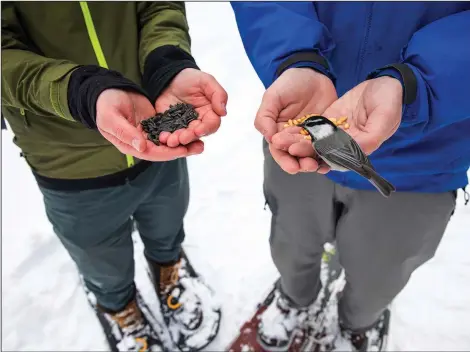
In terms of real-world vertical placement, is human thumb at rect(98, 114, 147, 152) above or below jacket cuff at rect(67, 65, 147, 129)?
below

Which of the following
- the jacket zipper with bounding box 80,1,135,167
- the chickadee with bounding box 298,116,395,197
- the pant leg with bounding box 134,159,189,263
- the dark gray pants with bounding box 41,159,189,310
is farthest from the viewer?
the pant leg with bounding box 134,159,189,263

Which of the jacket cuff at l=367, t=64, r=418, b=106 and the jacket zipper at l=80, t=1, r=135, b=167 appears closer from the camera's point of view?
the jacket cuff at l=367, t=64, r=418, b=106

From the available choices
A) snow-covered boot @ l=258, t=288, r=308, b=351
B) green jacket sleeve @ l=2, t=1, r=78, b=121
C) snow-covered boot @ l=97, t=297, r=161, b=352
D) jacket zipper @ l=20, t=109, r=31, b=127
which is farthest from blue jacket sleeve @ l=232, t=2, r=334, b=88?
snow-covered boot @ l=97, t=297, r=161, b=352

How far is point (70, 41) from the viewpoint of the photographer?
1.18 m

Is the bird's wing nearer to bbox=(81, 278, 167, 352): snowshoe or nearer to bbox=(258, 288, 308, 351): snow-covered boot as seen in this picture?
bbox=(258, 288, 308, 351): snow-covered boot

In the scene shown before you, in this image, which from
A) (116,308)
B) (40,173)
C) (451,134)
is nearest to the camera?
(451,134)

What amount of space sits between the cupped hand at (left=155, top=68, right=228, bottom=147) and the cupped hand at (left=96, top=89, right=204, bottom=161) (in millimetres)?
22

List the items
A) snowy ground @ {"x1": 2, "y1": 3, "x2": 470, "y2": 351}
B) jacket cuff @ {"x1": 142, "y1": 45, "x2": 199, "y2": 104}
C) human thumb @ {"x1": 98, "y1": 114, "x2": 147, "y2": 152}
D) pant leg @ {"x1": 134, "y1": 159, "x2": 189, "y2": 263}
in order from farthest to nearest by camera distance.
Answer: snowy ground @ {"x1": 2, "y1": 3, "x2": 470, "y2": 351}
pant leg @ {"x1": 134, "y1": 159, "x2": 189, "y2": 263}
jacket cuff @ {"x1": 142, "y1": 45, "x2": 199, "y2": 104}
human thumb @ {"x1": 98, "y1": 114, "x2": 147, "y2": 152}

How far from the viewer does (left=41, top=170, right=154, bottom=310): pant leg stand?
138 centimetres

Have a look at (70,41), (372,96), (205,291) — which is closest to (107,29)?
(70,41)

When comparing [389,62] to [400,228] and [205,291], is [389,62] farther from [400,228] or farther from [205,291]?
[205,291]

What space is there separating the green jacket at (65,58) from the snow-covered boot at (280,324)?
0.86m

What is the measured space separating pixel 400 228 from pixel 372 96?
0.43 meters

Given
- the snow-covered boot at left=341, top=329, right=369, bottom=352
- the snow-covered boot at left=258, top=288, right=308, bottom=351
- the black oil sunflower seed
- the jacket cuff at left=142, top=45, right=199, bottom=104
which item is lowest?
the snow-covered boot at left=341, top=329, right=369, bottom=352
